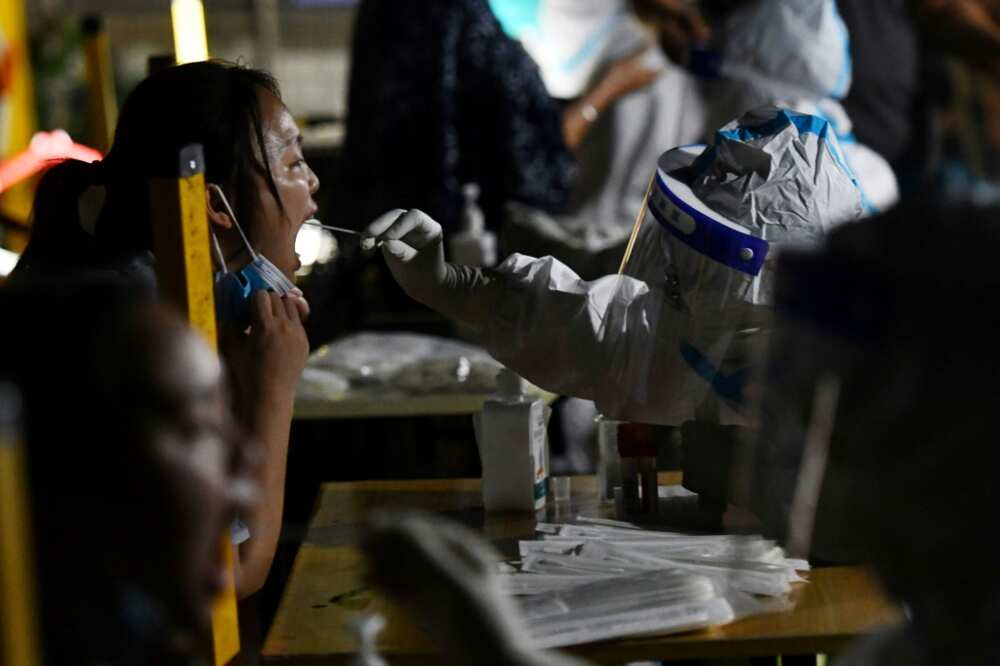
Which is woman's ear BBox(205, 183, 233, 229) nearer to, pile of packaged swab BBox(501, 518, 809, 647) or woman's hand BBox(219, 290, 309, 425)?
woman's hand BBox(219, 290, 309, 425)

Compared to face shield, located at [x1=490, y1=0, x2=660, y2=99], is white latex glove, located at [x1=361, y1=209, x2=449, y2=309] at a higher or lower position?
higher

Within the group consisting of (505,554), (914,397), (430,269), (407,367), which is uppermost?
(914,397)

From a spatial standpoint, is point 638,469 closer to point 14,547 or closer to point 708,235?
point 708,235

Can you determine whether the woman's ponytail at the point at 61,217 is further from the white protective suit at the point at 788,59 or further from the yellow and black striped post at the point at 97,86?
the white protective suit at the point at 788,59

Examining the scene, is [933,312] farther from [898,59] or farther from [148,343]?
[898,59]

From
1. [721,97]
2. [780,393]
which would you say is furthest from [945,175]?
[721,97]

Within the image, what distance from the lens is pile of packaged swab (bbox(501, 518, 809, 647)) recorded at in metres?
1.53

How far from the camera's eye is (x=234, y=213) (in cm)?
200

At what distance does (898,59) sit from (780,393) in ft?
12.7

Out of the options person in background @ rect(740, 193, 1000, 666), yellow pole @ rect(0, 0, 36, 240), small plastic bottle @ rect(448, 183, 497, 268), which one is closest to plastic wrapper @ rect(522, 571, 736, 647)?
person in background @ rect(740, 193, 1000, 666)

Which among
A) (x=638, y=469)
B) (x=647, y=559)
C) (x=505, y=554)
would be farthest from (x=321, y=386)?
(x=647, y=559)

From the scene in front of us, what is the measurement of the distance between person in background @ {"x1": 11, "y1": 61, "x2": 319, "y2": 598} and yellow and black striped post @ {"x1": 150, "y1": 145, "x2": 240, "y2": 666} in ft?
0.78

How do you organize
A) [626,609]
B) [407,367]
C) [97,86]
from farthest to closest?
1. [97,86]
2. [407,367]
3. [626,609]

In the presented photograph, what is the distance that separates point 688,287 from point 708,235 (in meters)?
0.08
